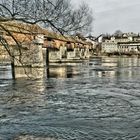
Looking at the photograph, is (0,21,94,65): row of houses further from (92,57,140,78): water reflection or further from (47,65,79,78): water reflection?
(92,57,140,78): water reflection

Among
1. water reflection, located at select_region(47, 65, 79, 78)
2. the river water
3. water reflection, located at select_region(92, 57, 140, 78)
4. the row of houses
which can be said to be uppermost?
the row of houses

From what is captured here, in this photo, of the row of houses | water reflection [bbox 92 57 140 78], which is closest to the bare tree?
the row of houses

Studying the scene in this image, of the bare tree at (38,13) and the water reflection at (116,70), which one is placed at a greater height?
the bare tree at (38,13)

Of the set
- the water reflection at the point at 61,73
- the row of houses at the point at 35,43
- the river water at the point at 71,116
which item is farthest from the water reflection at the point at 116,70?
the river water at the point at 71,116

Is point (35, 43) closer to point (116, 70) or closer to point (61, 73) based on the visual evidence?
point (61, 73)

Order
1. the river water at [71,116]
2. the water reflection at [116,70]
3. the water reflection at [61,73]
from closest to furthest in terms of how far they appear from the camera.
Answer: the river water at [71,116] → the water reflection at [61,73] → the water reflection at [116,70]

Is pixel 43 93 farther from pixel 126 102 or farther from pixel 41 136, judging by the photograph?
pixel 41 136

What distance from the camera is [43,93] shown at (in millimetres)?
21922

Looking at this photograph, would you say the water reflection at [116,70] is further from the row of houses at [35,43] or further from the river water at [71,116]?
the river water at [71,116]

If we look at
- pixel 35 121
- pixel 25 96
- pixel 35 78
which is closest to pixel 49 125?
pixel 35 121

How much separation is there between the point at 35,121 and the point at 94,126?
225 cm

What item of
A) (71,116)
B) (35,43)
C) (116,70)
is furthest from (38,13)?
(116,70)

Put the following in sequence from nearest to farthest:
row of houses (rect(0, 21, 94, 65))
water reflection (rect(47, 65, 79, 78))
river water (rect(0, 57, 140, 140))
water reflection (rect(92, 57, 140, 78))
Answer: river water (rect(0, 57, 140, 140)), row of houses (rect(0, 21, 94, 65)), water reflection (rect(47, 65, 79, 78)), water reflection (rect(92, 57, 140, 78))

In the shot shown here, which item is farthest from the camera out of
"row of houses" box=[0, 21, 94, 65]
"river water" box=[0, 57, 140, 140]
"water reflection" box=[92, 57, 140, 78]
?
"water reflection" box=[92, 57, 140, 78]
